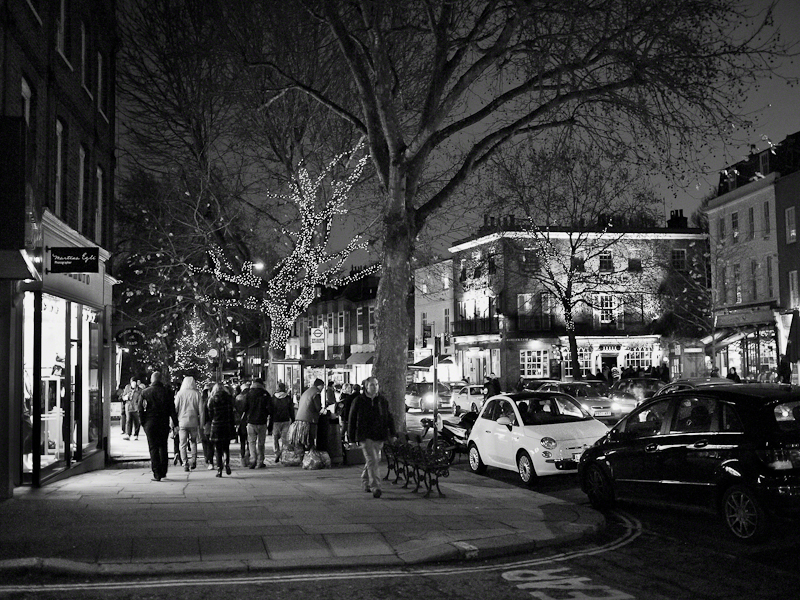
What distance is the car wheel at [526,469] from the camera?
15.7 m

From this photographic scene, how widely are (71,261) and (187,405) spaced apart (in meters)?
4.27

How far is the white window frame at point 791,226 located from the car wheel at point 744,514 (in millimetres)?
34078

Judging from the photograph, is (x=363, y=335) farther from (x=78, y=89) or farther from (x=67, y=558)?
(x=67, y=558)

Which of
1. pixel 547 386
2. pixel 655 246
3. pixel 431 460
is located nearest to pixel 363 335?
pixel 655 246

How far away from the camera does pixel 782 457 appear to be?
373 inches

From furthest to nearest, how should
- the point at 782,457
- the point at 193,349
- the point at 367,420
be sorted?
the point at 193,349 → the point at 367,420 → the point at 782,457

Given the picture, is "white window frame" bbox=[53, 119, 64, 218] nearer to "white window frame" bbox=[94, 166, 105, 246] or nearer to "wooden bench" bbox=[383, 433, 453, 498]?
"white window frame" bbox=[94, 166, 105, 246]

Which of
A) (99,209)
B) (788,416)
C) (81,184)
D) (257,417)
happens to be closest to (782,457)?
(788,416)

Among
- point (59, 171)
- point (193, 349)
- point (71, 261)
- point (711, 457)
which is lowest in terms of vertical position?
point (711, 457)

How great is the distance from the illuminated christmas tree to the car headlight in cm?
2831

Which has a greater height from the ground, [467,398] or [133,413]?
[133,413]

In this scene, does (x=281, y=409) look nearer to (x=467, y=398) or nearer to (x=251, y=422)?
(x=251, y=422)

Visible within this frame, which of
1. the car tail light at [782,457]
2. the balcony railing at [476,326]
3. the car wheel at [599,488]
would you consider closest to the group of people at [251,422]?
the car wheel at [599,488]

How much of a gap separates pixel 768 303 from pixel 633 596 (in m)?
38.7
